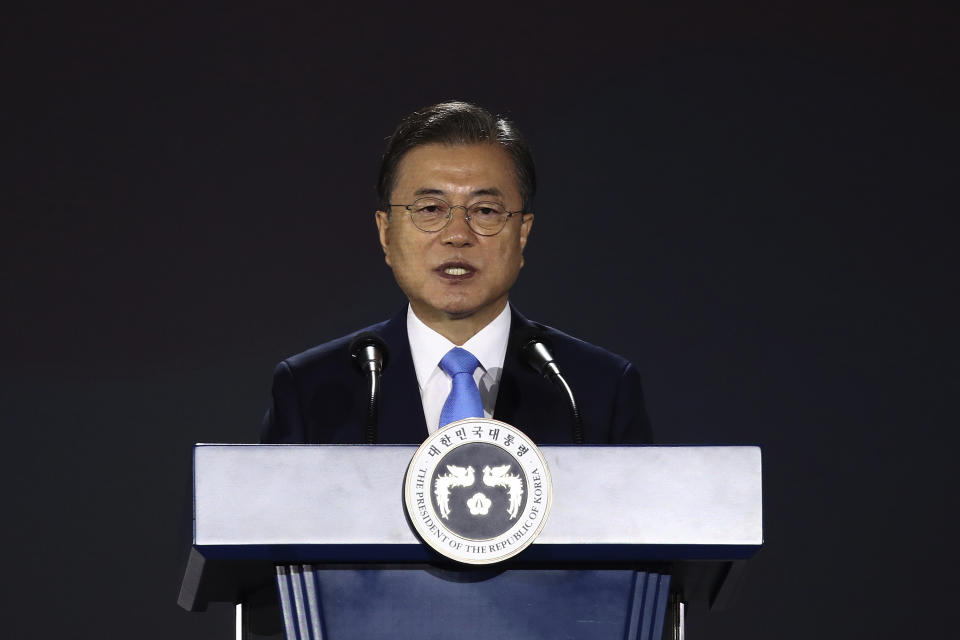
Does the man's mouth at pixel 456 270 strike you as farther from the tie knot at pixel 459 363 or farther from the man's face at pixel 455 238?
the tie knot at pixel 459 363

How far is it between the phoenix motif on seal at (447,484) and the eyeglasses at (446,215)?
61cm

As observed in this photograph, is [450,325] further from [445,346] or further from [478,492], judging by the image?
[478,492]

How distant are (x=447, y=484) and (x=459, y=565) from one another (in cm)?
8

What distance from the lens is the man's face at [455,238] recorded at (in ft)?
5.56

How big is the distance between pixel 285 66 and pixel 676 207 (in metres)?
0.92

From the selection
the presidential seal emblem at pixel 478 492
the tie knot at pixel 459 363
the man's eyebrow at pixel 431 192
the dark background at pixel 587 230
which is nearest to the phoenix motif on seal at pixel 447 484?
the presidential seal emblem at pixel 478 492

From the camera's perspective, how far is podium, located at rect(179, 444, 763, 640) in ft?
3.69

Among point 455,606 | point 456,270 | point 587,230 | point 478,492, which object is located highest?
point 587,230

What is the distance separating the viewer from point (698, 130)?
9.60 ft

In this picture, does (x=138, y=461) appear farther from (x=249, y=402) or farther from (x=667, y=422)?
(x=667, y=422)

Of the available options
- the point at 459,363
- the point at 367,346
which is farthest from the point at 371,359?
the point at 459,363

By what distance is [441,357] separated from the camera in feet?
5.55

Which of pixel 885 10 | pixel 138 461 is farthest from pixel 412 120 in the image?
pixel 885 10

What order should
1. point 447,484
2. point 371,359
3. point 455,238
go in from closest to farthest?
1. point 447,484
2. point 371,359
3. point 455,238
